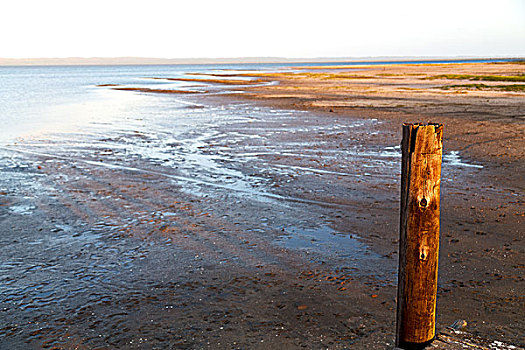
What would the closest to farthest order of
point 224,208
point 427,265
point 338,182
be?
point 427,265, point 224,208, point 338,182

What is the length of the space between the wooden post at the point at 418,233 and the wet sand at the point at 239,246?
498mm

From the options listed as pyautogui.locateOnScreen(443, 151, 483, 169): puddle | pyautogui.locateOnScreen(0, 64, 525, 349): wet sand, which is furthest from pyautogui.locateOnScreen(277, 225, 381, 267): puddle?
pyautogui.locateOnScreen(443, 151, 483, 169): puddle

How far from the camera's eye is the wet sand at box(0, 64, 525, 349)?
4676 mm

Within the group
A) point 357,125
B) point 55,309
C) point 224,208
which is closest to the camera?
point 55,309

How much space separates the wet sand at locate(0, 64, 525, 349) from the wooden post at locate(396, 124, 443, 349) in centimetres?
50

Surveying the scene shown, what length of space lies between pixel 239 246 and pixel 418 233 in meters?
3.43

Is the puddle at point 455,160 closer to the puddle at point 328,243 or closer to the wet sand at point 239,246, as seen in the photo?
the wet sand at point 239,246

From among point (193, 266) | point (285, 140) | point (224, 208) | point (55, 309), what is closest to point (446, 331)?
point (193, 266)

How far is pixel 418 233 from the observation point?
377 cm

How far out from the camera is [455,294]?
5.25 metres

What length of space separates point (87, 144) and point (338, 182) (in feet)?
30.4

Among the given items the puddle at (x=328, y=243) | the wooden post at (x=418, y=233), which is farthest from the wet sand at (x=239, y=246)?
Result: the wooden post at (x=418, y=233)

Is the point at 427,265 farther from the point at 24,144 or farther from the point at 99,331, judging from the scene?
the point at 24,144

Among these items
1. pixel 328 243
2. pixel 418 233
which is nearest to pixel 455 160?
pixel 328 243
